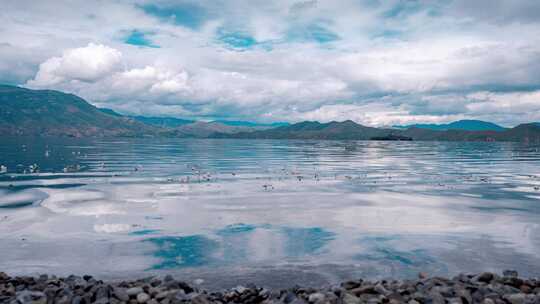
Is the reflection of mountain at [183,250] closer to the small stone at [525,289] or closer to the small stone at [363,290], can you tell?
the small stone at [363,290]

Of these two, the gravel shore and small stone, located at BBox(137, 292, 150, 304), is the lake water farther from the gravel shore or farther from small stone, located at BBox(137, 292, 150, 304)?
small stone, located at BBox(137, 292, 150, 304)

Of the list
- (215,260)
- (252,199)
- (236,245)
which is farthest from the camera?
(252,199)

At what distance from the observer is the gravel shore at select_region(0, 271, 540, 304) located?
12102mm

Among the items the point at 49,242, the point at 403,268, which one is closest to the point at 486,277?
the point at 403,268

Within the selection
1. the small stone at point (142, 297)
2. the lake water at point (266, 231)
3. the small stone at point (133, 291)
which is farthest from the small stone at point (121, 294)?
the lake water at point (266, 231)

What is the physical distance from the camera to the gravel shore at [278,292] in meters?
12.1

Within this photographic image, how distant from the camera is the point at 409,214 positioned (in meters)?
27.8

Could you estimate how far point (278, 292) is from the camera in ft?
44.7

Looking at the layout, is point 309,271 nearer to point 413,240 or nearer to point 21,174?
point 413,240

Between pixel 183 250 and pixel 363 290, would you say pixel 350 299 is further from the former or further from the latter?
pixel 183 250

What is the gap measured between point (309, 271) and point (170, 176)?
116 ft

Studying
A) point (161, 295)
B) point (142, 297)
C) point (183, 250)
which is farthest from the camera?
point (183, 250)

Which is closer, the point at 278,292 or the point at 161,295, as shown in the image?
the point at 161,295

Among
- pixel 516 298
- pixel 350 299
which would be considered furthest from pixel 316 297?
pixel 516 298
